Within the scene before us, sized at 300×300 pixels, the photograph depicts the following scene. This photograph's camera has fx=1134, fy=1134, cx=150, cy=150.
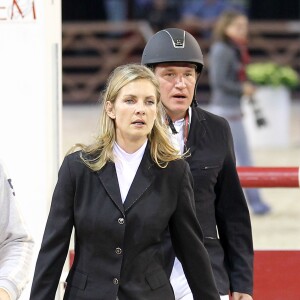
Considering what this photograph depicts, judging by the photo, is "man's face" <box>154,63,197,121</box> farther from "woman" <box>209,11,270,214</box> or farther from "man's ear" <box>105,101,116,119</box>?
"woman" <box>209,11,270,214</box>

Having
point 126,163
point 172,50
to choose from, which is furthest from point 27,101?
point 126,163

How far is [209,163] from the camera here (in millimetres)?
4543

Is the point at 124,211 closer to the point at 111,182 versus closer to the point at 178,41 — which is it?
the point at 111,182

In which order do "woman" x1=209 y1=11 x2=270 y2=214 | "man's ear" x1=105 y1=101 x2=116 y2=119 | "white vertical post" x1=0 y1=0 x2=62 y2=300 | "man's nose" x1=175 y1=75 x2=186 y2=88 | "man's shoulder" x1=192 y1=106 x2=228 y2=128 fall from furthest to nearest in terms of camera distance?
"woman" x1=209 y1=11 x2=270 y2=214 < "white vertical post" x1=0 y1=0 x2=62 y2=300 < "man's shoulder" x1=192 y1=106 x2=228 y2=128 < "man's nose" x1=175 y1=75 x2=186 y2=88 < "man's ear" x1=105 y1=101 x2=116 y2=119

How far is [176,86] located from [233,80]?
6.87 meters

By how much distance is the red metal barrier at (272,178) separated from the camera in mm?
5769

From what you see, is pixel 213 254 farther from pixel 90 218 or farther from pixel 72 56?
pixel 72 56

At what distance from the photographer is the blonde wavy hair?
4047 millimetres

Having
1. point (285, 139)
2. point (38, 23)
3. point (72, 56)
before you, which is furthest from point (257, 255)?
point (72, 56)

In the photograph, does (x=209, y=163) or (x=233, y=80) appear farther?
(x=233, y=80)

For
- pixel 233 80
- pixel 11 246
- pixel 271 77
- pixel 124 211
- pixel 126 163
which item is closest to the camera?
pixel 11 246

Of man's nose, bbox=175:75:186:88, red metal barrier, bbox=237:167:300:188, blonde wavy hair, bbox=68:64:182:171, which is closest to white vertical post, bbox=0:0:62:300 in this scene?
man's nose, bbox=175:75:186:88

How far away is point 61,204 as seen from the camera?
398cm

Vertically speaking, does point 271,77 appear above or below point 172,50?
below
